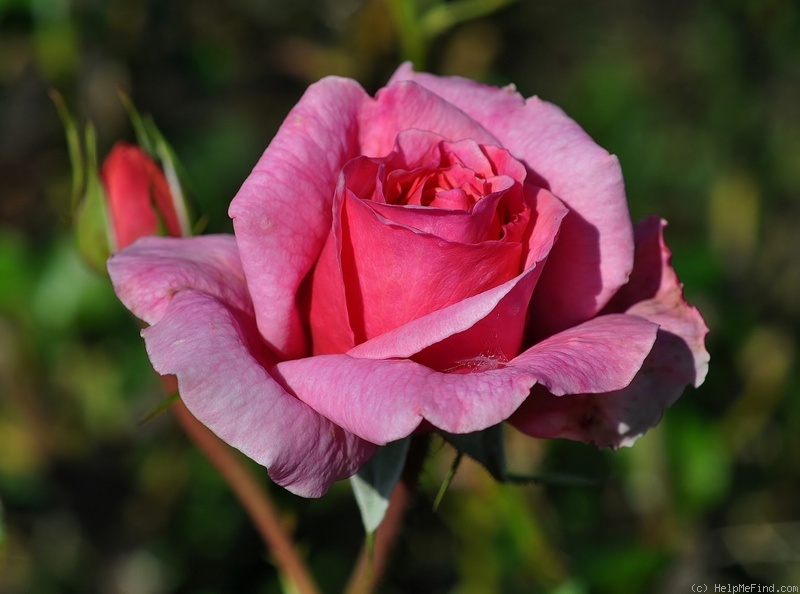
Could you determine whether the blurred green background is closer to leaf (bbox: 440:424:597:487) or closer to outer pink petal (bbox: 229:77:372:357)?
leaf (bbox: 440:424:597:487)

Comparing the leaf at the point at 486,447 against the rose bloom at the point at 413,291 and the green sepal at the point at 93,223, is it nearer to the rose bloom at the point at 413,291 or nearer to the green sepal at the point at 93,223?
the rose bloom at the point at 413,291

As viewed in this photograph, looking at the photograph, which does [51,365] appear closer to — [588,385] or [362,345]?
[362,345]

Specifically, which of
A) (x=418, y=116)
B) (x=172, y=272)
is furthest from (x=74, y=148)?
(x=418, y=116)

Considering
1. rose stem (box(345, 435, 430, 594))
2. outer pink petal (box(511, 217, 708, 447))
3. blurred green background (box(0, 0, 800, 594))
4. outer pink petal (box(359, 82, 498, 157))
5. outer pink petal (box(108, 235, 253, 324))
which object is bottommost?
blurred green background (box(0, 0, 800, 594))

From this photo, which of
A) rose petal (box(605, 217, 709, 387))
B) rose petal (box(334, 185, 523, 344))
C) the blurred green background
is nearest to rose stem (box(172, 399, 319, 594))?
the blurred green background

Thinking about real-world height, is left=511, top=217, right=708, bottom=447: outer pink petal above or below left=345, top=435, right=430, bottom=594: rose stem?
above

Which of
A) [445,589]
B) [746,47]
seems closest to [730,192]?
[746,47]
